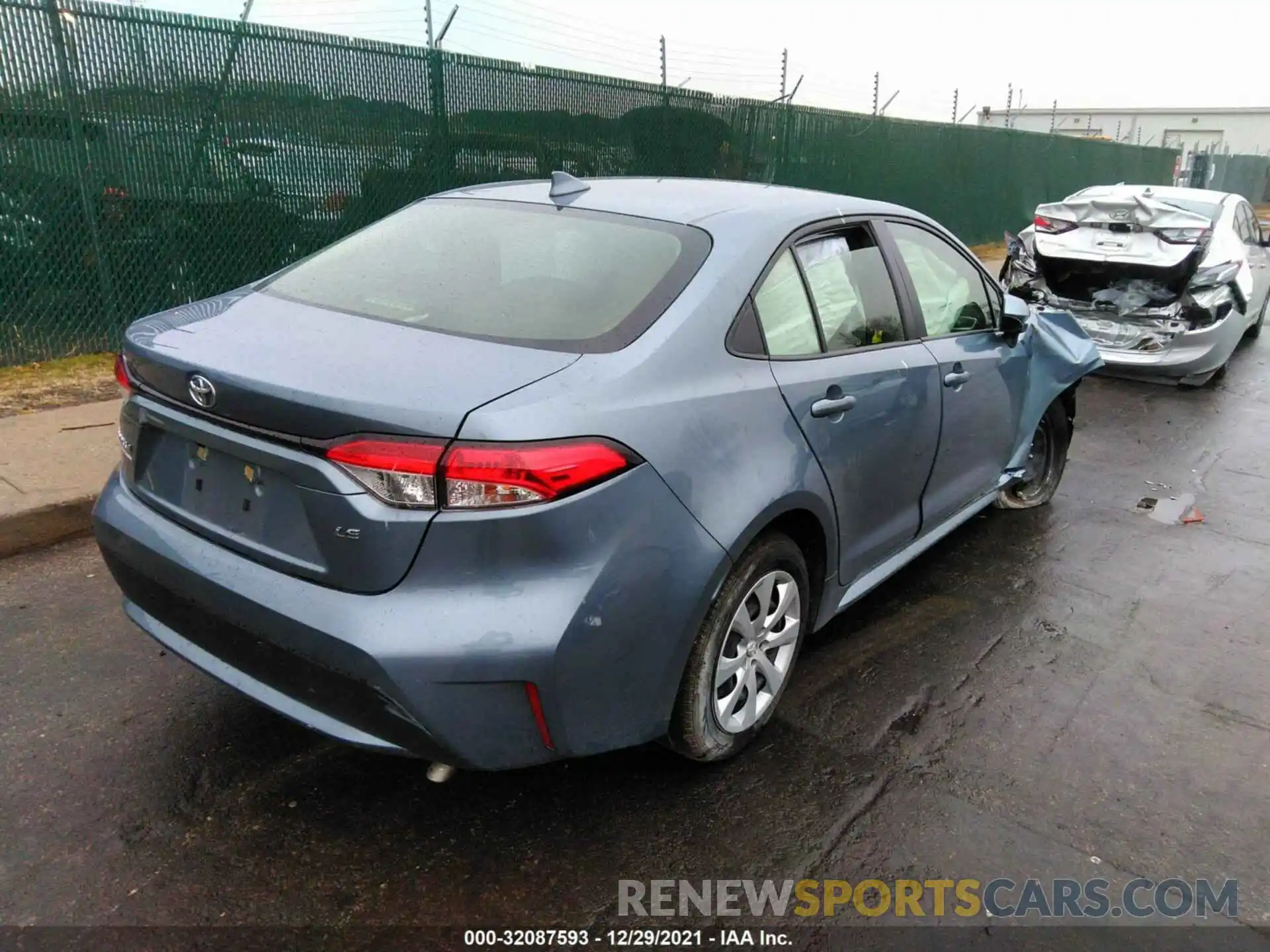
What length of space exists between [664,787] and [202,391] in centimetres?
167

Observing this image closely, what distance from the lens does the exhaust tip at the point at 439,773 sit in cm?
267

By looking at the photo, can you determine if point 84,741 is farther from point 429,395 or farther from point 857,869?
point 857,869

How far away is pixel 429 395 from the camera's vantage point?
222 cm

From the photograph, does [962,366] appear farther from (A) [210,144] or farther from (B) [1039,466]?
(A) [210,144]

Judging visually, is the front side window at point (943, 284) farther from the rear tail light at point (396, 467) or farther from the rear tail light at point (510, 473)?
the rear tail light at point (396, 467)

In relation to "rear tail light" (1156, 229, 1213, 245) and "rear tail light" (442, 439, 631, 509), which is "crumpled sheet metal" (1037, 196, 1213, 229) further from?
"rear tail light" (442, 439, 631, 509)

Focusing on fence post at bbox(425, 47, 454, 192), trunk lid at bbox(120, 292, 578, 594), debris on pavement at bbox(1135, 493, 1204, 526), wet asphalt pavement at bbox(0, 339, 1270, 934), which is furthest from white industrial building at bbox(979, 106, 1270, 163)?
trunk lid at bbox(120, 292, 578, 594)

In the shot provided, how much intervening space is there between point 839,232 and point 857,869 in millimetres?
2079

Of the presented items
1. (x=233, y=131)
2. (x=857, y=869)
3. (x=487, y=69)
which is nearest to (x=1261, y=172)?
(x=487, y=69)

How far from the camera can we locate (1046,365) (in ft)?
15.5

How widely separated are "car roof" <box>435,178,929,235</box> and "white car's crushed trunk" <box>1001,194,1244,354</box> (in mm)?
5356

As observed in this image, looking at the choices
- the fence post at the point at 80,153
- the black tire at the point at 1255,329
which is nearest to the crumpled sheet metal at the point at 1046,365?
the fence post at the point at 80,153

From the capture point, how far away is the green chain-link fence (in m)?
6.64

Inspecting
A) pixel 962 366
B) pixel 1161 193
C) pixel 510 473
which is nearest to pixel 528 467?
pixel 510 473
